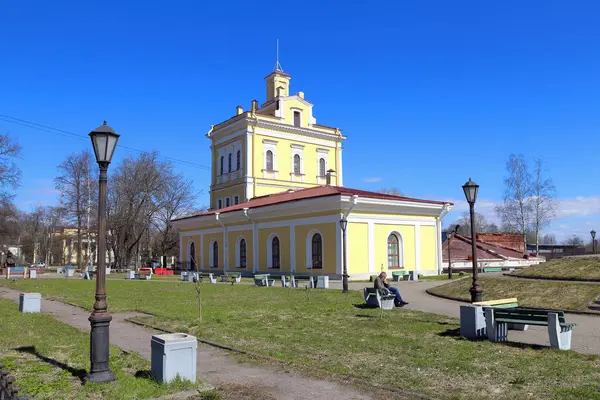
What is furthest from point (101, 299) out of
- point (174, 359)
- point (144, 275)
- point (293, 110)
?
point (293, 110)

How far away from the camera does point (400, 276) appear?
30.2 metres

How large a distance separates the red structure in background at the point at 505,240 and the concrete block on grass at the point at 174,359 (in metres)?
42.3

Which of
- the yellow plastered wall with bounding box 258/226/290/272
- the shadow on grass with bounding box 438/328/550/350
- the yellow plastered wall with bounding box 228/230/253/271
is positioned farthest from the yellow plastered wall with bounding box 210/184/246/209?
the shadow on grass with bounding box 438/328/550/350

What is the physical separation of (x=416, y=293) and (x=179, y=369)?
1585cm

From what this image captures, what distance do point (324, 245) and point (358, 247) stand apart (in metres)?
2.07

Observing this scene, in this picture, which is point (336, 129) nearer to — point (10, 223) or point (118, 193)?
point (118, 193)

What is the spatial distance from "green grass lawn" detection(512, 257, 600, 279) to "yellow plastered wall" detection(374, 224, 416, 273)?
1197cm

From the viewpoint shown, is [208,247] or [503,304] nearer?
[503,304]

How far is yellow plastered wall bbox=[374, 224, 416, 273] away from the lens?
32.0m

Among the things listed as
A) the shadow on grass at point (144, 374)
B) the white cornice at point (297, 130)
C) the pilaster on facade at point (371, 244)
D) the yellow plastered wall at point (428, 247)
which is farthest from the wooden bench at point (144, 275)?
the shadow on grass at point (144, 374)

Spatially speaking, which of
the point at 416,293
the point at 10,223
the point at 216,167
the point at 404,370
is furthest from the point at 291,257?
the point at 10,223

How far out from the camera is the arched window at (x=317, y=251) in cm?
3188

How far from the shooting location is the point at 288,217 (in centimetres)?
3384

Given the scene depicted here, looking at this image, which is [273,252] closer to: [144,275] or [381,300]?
[144,275]
